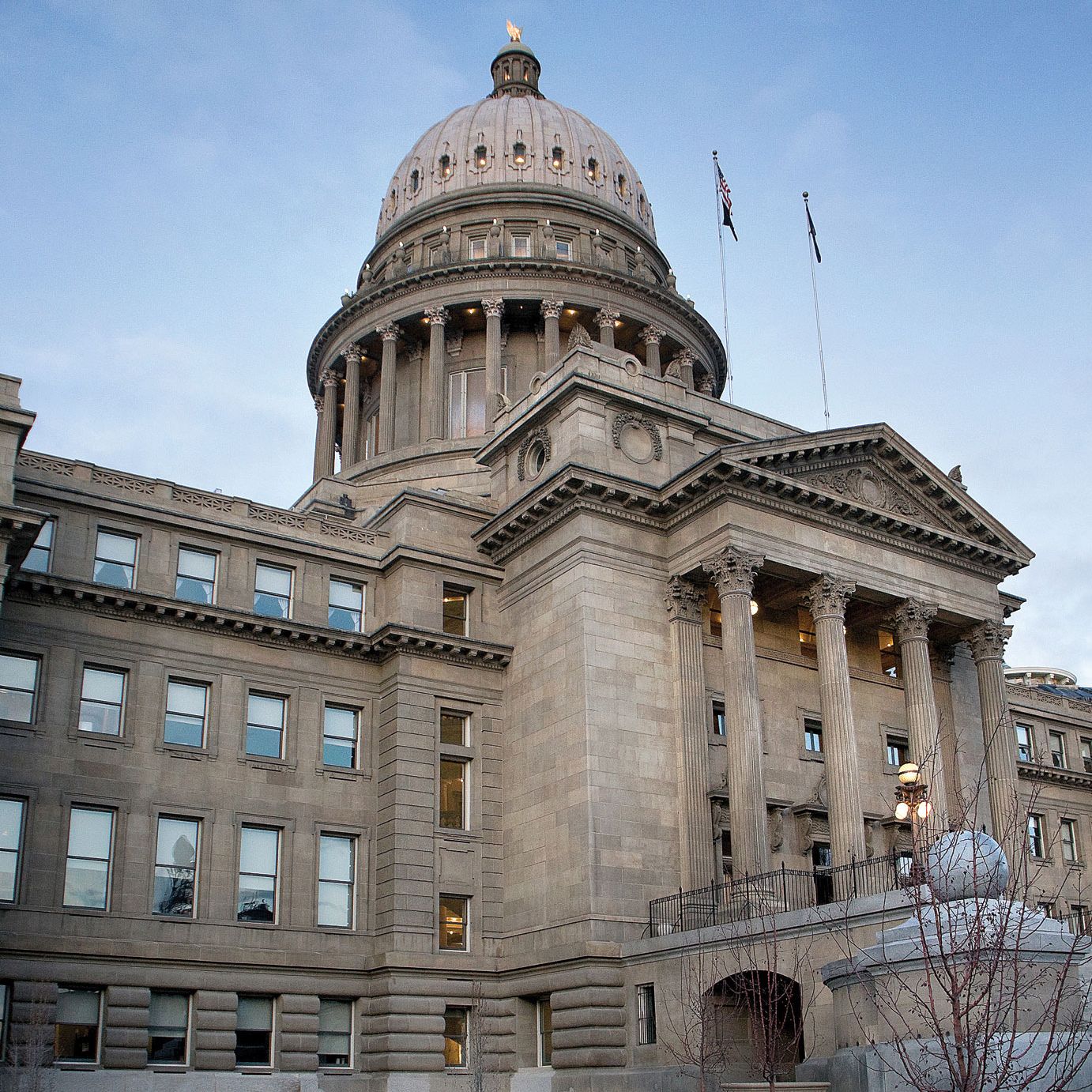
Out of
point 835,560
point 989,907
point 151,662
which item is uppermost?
point 835,560

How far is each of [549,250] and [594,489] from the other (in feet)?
99.4

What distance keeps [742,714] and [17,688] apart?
20178 mm

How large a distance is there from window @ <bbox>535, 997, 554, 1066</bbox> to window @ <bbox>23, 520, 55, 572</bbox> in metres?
18.9

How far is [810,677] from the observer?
4509 centimetres

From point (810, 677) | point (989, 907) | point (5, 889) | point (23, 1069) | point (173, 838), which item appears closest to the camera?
point (989, 907)

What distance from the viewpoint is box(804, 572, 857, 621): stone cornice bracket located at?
4162 cm

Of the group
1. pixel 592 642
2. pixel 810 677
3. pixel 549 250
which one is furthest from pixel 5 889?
pixel 549 250

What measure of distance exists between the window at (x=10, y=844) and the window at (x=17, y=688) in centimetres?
231

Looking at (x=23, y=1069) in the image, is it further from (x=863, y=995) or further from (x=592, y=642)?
(x=863, y=995)

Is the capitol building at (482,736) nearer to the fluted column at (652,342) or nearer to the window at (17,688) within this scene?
the window at (17,688)

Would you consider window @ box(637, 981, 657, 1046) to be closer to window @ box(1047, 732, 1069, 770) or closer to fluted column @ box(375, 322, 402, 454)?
fluted column @ box(375, 322, 402, 454)

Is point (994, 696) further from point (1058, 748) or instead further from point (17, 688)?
point (17, 688)

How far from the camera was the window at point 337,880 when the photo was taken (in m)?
39.6

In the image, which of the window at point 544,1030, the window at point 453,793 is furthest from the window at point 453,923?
the window at point 544,1030
